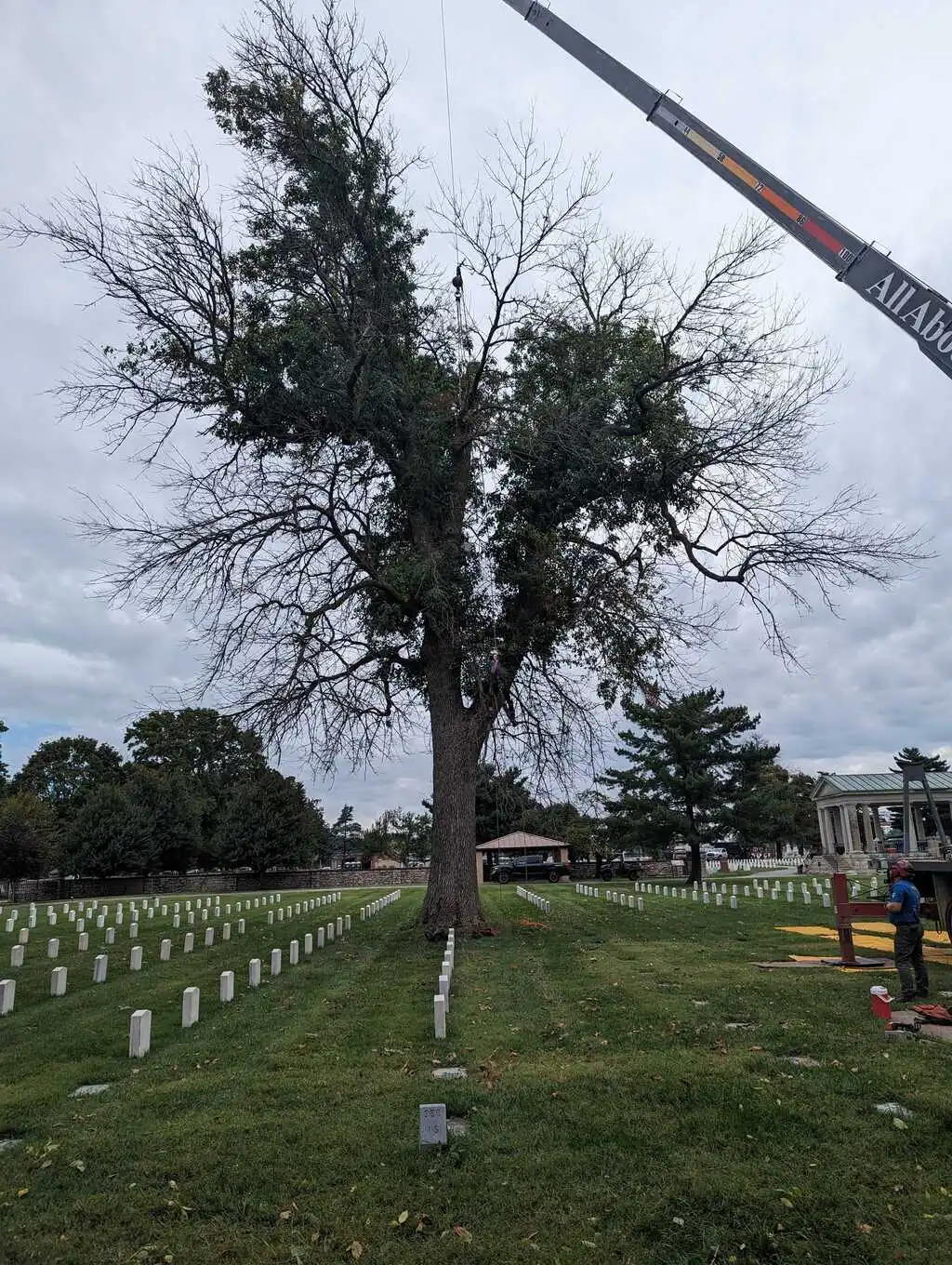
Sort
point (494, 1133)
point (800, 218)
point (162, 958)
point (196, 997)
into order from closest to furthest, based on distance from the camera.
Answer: point (494, 1133), point (800, 218), point (196, 997), point (162, 958)

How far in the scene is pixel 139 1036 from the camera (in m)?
7.98

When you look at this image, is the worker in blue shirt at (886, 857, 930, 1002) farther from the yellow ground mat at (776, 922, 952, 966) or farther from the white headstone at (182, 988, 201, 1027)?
the white headstone at (182, 988, 201, 1027)

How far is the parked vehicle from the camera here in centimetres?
4734

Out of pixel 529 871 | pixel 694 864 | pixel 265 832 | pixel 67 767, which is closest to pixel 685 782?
pixel 694 864

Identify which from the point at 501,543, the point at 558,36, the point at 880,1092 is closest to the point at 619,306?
the point at 501,543

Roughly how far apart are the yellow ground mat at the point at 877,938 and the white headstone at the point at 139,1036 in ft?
36.1

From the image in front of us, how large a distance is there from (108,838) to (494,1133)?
45.4m

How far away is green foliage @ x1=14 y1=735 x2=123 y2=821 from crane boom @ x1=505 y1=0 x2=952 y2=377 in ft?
216

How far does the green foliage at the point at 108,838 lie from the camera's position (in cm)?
4462

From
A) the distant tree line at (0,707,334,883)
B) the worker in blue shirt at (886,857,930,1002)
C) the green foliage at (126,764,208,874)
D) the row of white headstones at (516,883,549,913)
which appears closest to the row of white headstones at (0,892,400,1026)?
the row of white headstones at (516,883,549,913)

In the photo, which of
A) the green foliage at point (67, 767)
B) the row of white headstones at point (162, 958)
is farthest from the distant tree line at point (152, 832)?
the row of white headstones at point (162, 958)

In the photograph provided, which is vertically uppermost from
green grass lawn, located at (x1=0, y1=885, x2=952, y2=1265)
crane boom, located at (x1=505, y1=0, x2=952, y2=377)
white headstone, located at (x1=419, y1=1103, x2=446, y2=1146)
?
crane boom, located at (x1=505, y1=0, x2=952, y2=377)

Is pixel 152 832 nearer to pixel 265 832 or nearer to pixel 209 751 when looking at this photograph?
pixel 265 832

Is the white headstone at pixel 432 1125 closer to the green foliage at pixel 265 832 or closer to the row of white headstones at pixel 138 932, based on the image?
the row of white headstones at pixel 138 932
